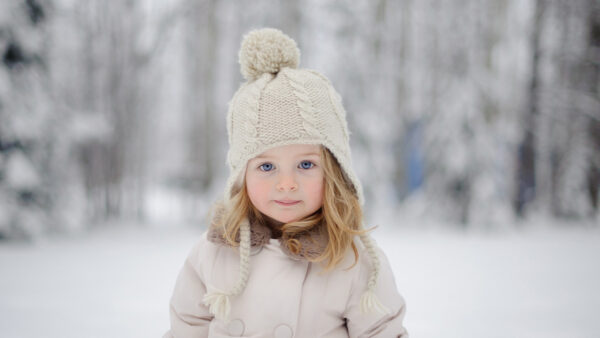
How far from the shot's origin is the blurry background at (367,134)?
4078mm

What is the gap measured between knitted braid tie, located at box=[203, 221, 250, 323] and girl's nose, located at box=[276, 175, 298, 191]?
24 cm

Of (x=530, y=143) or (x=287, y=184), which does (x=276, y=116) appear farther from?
(x=530, y=143)

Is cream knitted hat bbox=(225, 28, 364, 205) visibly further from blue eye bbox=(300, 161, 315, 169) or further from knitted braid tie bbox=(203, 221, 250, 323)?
knitted braid tie bbox=(203, 221, 250, 323)

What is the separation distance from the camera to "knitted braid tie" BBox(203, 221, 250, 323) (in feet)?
4.56

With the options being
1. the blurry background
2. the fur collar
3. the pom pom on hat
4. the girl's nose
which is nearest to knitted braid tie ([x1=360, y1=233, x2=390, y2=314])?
the fur collar

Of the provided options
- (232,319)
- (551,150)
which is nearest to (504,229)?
(551,150)

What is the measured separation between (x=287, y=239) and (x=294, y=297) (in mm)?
218

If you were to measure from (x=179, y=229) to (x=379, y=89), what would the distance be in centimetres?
476

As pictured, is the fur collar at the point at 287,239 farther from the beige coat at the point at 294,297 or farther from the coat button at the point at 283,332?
the coat button at the point at 283,332

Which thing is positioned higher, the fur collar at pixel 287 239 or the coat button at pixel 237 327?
the fur collar at pixel 287 239

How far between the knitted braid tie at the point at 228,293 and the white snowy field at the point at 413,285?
122cm

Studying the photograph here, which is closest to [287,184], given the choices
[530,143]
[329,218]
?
[329,218]

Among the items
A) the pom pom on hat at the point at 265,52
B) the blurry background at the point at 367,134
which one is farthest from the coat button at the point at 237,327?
the blurry background at the point at 367,134

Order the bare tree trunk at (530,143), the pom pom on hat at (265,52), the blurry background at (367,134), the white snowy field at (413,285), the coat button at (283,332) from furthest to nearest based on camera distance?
the bare tree trunk at (530,143), the blurry background at (367,134), the white snowy field at (413,285), the pom pom on hat at (265,52), the coat button at (283,332)
